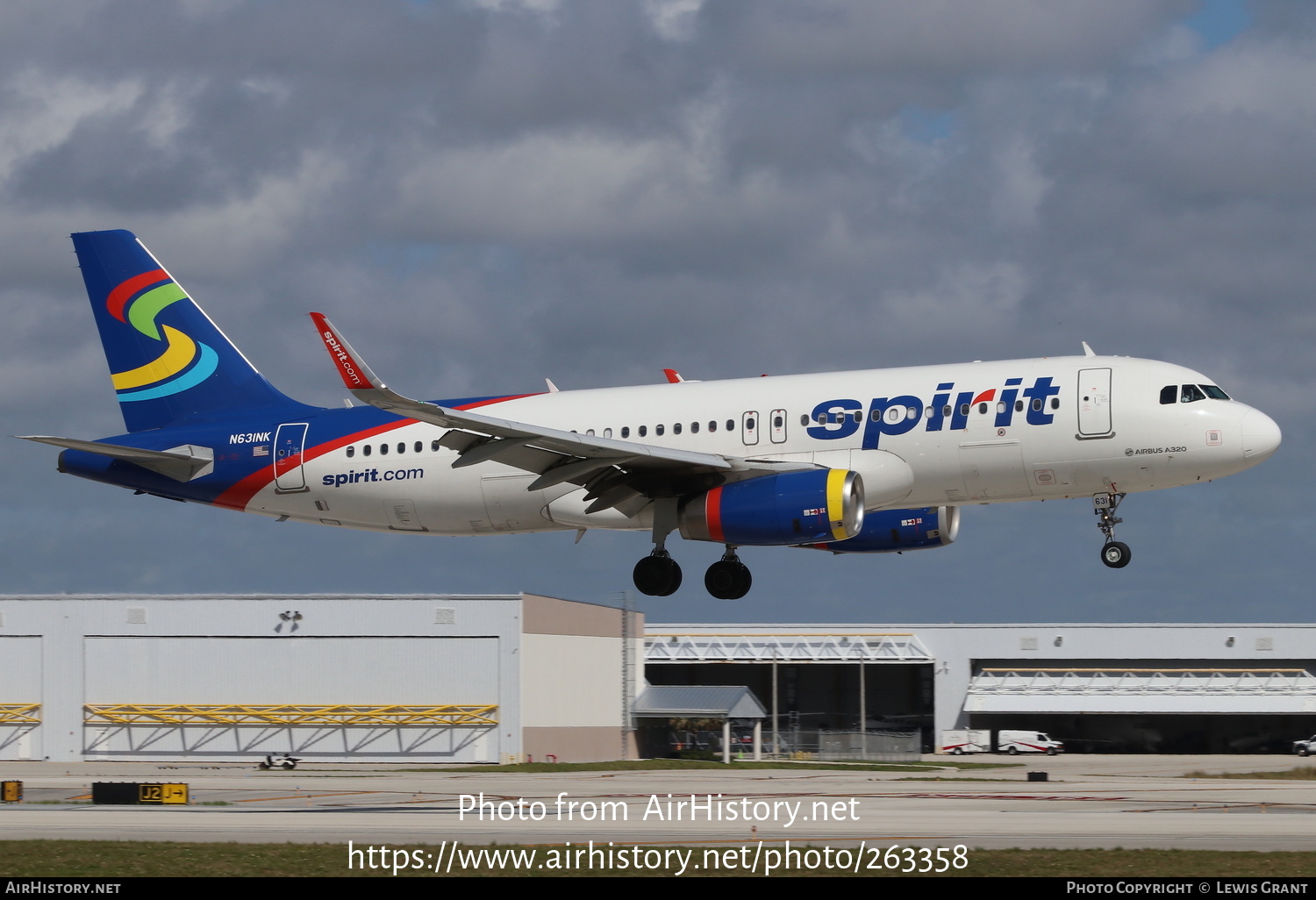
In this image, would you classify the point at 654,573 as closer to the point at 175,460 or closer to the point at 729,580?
the point at 729,580

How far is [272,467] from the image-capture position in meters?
42.4

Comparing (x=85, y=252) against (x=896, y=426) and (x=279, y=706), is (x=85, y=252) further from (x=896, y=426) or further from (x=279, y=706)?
(x=279, y=706)

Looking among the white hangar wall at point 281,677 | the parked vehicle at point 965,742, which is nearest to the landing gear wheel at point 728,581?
the white hangar wall at point 281,677

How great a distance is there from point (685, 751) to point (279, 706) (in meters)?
24.2

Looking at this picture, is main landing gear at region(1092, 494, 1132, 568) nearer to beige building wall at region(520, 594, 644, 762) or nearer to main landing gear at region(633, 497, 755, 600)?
main landing gear at region(633, 497, 755, 600)

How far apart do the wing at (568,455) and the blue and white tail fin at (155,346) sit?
9749 mm

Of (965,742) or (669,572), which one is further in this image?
(965,742)

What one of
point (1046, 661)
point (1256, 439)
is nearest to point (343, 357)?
point (1256, 439)

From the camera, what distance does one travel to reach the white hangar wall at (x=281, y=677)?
80.8m

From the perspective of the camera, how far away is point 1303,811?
148 ft

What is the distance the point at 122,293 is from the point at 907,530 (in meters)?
23.4

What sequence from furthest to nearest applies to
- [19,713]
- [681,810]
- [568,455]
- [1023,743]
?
[1023,743] < [19,713] < [681,810] < [568,455]

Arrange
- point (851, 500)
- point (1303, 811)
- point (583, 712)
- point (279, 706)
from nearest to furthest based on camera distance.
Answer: point (851, 500)
point (1303, 811)
point (279, 706)
point (583, 712)
